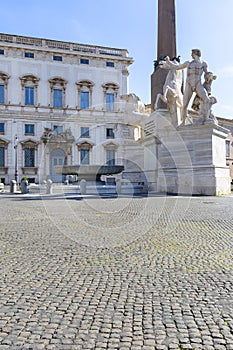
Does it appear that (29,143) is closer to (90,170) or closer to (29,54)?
(29,54)

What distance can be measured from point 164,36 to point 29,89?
92.1ft

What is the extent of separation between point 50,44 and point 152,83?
1163 inches

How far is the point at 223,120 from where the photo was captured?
1800 inches

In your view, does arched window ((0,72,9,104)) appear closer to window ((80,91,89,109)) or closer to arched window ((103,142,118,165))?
window ((80,91,89,109))

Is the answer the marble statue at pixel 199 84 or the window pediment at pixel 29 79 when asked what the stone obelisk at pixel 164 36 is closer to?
the marble statue at pixel 199 84

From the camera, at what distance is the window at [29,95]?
134 ft

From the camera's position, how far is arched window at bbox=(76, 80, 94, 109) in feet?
142

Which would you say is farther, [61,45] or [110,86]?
[110,86]

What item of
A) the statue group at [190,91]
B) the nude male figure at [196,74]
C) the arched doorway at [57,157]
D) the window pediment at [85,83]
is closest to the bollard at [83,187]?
the statue group at [190,91]

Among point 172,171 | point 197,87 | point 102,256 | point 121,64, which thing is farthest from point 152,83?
point 121,64

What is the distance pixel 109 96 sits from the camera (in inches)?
1751

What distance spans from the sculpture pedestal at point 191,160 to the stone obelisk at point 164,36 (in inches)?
120

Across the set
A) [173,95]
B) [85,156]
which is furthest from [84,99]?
[173,95]

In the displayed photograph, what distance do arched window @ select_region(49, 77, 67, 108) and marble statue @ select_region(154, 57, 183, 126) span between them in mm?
28501
